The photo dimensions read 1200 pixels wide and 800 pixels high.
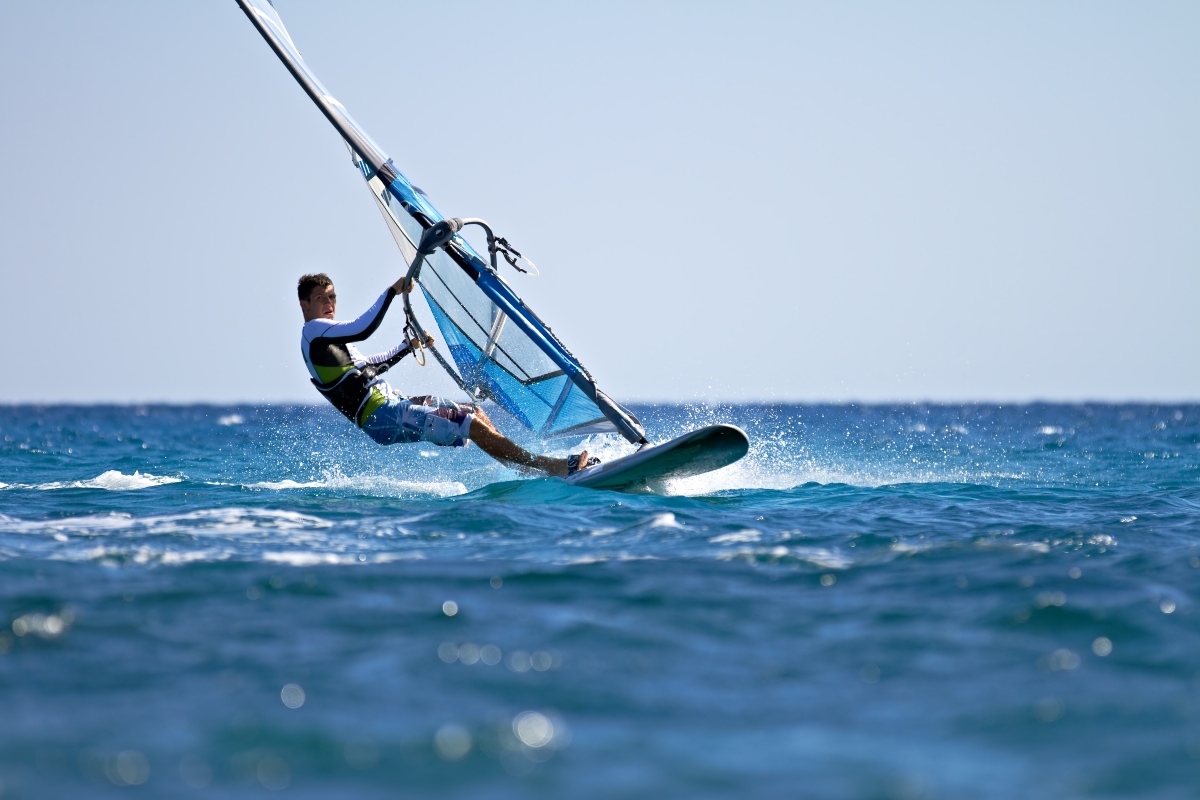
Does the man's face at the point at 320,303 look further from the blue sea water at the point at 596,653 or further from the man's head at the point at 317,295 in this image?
the blue sea water at the point at 596,653

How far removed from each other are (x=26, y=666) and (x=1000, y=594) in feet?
13.7

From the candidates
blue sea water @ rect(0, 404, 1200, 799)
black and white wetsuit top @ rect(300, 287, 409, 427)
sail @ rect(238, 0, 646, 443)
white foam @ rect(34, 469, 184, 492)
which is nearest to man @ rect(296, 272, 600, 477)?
black and white wetsuit top @ rect(300, 287, 409, 427)

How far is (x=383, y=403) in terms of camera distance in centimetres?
945

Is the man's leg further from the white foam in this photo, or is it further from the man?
the white foam

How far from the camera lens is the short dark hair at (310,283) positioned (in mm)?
9109

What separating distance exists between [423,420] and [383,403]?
1.25 feet

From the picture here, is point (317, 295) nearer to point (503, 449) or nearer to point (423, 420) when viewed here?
point (423, 420)

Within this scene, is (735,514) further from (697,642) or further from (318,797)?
(318,797)

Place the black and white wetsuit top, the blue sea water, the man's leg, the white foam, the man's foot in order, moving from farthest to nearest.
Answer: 1. the white foam
2. the man's foot
3. the man's leg
4. the black and white wetsuit top
5. the blue sea water

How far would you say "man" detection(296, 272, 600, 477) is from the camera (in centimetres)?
913

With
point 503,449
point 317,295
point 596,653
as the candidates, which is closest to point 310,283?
point 317,295

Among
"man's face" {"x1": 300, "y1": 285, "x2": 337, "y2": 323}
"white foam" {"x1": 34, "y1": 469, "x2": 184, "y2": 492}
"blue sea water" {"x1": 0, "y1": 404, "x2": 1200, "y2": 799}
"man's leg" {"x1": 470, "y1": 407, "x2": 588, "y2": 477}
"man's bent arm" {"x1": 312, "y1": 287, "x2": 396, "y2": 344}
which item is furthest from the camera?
"white foam" {"x1": 34, "y1": 469, "x2": 184, "y2": 492}

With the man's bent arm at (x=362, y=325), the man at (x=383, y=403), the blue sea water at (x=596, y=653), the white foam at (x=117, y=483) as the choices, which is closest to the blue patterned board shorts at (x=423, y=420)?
the man at (x=383, y=403)

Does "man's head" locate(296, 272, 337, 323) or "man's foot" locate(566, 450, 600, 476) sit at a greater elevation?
"man's head" locate(296, 272, 337, 323)
